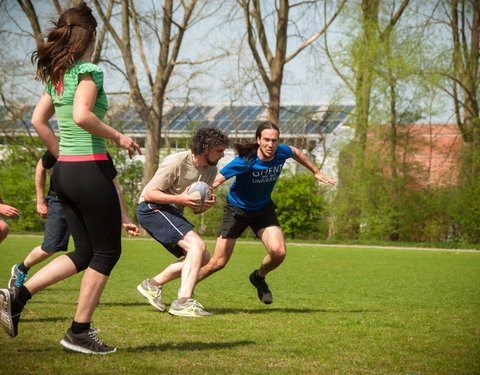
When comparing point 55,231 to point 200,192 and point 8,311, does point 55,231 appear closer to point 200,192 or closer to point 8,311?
→ point 200,192

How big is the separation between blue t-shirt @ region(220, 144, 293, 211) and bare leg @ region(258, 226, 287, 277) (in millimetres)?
293

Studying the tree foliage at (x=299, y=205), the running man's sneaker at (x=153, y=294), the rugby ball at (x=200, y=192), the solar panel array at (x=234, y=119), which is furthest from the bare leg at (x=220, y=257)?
the solar panel array at (x=234, y=119)

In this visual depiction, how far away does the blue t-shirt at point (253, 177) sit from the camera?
7.12 metres

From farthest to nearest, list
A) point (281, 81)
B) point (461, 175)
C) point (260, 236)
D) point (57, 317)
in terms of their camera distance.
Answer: point (281, 81), point (461, 175), point (260, 236), point (57, 317)

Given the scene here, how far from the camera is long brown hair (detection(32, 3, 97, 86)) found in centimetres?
404

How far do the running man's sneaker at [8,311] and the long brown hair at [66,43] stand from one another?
1347 mm

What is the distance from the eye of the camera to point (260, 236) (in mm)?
7422

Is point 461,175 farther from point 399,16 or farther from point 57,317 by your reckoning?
point 57,317

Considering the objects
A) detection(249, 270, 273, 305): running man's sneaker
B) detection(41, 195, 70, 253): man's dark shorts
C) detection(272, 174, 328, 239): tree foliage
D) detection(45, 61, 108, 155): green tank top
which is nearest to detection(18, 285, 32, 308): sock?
detection(45, 61, 108, 155): green tank top

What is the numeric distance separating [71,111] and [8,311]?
4.27ft

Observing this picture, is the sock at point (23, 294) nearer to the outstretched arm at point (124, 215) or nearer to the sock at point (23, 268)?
the outstretched arm at point (124, 215)

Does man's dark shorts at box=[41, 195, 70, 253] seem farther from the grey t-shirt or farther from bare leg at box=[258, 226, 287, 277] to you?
bare leg at box=[258, 226, 287, 277]

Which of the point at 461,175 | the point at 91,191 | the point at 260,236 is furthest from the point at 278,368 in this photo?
the point at 461,175

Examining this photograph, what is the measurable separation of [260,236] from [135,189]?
26.1 meters
